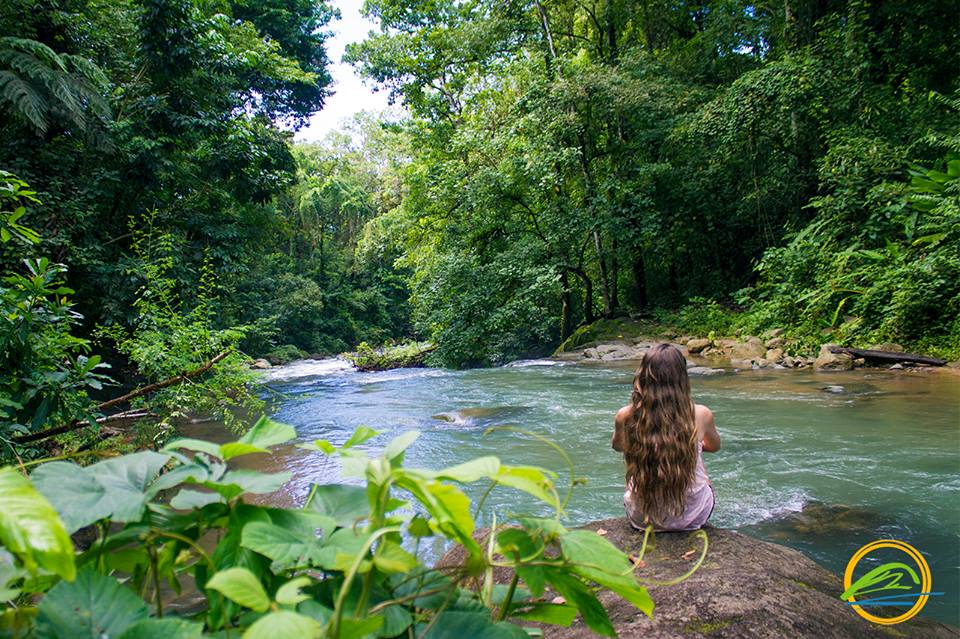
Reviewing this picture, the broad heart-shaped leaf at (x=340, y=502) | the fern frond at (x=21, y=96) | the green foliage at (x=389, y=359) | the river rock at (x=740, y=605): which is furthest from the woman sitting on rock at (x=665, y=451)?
the green foliage at (x=389, y=359)

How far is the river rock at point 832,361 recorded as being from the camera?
29.1 feet

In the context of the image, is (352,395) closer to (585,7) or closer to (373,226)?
(585,7)

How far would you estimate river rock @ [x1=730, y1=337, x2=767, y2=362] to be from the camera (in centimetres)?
1058

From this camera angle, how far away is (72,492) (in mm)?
585

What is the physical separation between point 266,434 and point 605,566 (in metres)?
0.47

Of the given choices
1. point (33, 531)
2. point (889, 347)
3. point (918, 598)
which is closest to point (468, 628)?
point (33, 531)

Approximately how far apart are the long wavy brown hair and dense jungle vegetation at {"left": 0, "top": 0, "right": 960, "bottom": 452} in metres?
2.84

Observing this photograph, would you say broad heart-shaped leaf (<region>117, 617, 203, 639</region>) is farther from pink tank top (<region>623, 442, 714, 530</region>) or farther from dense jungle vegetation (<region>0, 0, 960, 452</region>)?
dense jungle vegetation (<region>0, 0, 960, 452</region>)

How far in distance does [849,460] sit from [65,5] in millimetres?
11183

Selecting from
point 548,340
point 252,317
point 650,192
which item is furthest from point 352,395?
point 252,317

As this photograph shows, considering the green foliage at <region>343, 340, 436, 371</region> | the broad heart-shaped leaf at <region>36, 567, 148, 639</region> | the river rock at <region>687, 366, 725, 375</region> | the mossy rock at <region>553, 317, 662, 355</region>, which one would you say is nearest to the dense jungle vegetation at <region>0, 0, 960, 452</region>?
the mossy rock at <region>553, 317, 662, 355</region>

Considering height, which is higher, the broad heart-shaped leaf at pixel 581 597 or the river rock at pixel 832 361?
the broad heart-shaped leaf at pixel 581 597

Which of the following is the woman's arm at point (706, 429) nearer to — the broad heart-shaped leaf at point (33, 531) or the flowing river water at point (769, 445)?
the flowing river water at point (769, 445)

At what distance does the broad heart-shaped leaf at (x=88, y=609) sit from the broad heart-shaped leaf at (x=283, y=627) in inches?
5.4
